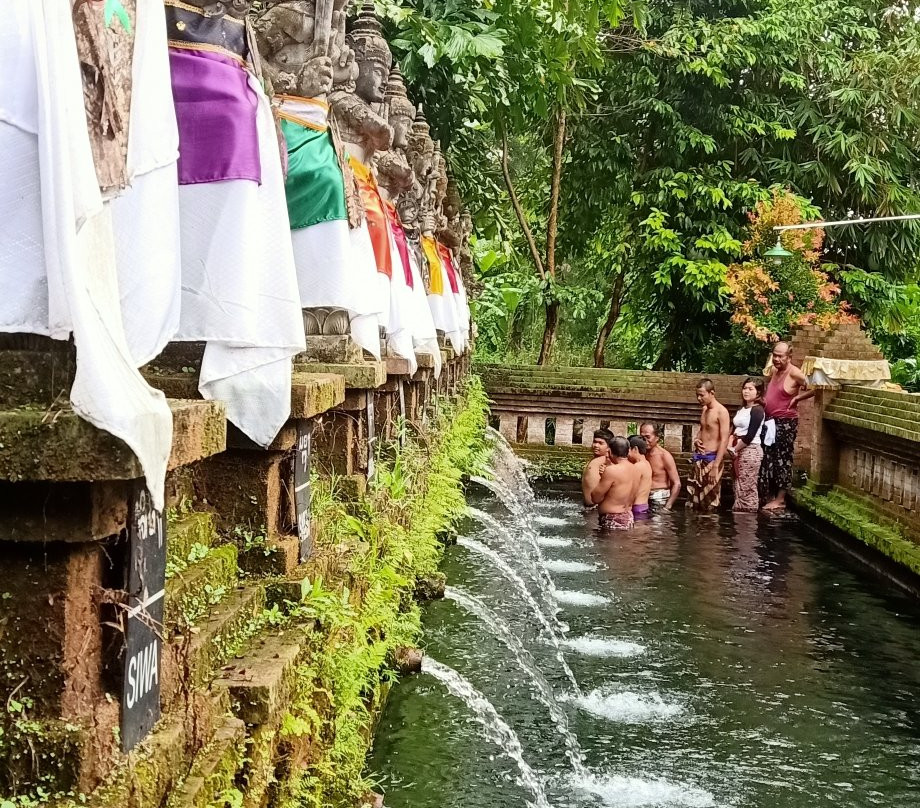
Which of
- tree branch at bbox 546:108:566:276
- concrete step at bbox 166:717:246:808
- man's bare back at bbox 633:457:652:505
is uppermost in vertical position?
tree branch at bbox 546:108:566:276

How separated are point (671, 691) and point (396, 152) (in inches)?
139

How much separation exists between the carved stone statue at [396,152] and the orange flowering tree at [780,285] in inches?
394

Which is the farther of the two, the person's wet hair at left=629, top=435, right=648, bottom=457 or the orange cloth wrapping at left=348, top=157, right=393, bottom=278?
the person's wet hair at left=629, top=435, right=648, bottom=457

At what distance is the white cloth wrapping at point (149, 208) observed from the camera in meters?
2.55

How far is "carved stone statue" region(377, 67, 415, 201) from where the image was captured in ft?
21.4

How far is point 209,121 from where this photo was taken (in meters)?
3.31

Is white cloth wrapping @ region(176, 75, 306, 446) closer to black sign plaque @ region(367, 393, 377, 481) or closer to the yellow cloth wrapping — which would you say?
black sign plaque @ region(367, 393, 377, 481)

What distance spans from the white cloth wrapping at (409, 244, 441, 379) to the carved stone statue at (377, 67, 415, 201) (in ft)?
2.83

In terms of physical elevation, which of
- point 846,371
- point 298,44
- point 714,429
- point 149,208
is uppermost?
point 298,44

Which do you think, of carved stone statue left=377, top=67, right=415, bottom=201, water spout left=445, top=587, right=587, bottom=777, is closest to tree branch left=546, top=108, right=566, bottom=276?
carved stone statue left=377, top=67, right=415, bottom=201

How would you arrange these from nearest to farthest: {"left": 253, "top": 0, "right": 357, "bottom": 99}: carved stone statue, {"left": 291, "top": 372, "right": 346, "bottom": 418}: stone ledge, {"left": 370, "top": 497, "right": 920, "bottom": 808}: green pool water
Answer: {"left": 291, "top": 372, "right": 346, "bottom": 418}: stone ledge < {"left": 253, "top": 0, "right": 357, "bottom": 99}: carved stone statue < {"left": 370, "top": 497, "right": 920, "bottom": 808}: green pool water

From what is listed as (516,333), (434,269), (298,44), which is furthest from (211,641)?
(516,333)

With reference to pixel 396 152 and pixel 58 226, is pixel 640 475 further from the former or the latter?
pixel 58 226

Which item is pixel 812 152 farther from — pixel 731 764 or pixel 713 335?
pixel 731 764
